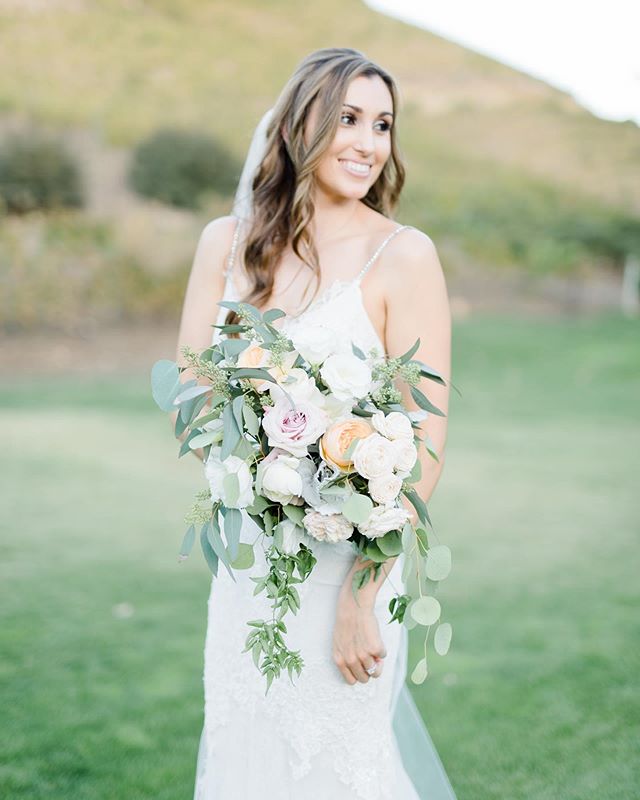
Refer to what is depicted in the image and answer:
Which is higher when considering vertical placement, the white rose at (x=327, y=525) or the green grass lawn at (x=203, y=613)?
the white rose at (x=327, y=525)

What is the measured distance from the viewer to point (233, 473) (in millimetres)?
1845

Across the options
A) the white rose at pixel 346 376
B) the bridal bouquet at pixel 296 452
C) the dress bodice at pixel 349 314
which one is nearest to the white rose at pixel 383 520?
the bridal bouquet at pixel 296 452

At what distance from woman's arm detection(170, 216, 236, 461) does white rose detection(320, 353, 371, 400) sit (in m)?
0.78

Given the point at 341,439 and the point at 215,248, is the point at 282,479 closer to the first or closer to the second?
the point at 341,439

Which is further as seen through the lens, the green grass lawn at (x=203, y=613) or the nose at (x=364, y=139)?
the green grass lawn at (x=203, y=613)

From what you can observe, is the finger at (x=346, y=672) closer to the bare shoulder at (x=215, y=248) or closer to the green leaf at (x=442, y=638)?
the green leaf at (x=442, y=638)

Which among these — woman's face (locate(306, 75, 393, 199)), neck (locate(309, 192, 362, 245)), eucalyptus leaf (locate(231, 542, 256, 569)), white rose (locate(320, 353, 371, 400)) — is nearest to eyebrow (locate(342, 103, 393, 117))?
woman's face (locate(306, 75, 393, 199))

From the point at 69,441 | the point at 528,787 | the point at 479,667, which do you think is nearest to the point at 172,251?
the point at 69,441

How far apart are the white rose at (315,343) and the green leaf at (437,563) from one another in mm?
482

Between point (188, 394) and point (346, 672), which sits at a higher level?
point (188, 394)

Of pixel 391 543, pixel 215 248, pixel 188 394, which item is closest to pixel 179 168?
pixel 215 248

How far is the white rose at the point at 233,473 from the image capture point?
1.85 m

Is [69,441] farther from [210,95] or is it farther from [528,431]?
[210,95]

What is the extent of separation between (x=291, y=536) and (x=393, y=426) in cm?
32
